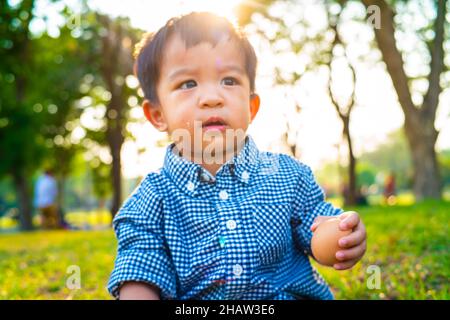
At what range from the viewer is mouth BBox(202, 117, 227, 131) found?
6.66 ft

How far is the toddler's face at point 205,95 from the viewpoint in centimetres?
204

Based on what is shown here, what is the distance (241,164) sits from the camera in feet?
7.05

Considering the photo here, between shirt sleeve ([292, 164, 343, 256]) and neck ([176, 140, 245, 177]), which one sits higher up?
neck ([176, 140, 245, 177])

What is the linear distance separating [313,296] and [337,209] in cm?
39

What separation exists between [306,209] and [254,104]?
0.61 metres

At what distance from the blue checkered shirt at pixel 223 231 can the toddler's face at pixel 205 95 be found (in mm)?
112

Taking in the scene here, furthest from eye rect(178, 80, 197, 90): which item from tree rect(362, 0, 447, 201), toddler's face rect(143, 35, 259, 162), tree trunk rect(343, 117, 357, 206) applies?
tree trunk rect(343, 117, 357, 206)

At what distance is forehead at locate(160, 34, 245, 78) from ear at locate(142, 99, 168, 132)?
7.6 inches

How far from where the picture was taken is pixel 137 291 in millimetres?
1827

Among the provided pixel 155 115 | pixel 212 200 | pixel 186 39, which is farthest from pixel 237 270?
pixel 186 39

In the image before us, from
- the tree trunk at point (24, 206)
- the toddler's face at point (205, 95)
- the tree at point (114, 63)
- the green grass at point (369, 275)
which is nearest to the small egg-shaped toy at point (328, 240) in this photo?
the toddler's face at point (205, 95)

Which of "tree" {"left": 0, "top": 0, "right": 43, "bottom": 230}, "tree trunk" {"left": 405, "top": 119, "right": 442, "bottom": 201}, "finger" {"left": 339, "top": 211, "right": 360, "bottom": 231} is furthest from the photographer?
"tree" {"left": 0, "top": 0, "right": 43, "bottom": 230}

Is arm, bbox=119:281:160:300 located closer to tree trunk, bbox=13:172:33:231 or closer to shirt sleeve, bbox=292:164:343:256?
shirt sleeve, bbox=292:164:343:256
